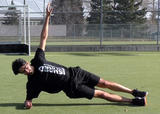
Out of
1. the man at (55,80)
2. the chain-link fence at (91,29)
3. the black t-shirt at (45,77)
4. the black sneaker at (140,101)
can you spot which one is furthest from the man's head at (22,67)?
the chain-link fence at (91,29)

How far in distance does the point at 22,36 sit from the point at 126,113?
17.5 m

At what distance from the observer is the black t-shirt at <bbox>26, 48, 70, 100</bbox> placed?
615 centimetres

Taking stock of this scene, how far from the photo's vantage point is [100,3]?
23.7m

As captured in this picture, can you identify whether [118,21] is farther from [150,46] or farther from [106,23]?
[150,46]

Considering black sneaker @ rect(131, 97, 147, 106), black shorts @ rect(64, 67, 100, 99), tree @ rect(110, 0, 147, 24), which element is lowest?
black sneaker @ rect(131, 97, 147, 106)

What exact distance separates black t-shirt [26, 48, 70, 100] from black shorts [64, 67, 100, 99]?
0.10 m

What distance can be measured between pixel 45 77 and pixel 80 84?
2.14 feet

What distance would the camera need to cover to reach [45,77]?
6141mm

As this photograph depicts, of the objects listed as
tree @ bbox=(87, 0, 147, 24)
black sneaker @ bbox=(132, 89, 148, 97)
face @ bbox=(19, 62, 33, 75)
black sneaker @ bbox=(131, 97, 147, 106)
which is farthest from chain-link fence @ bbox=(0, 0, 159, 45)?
face @ bbox=(19, 62, 33, 75)

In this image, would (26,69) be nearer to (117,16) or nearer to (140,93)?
(140,93)

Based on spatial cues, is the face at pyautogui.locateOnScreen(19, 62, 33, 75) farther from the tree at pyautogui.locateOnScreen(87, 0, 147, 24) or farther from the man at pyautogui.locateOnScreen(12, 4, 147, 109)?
the tree at pyautogui.locateOnScreen(87, 0, 147, 24)

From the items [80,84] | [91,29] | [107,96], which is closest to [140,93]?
[107,96]

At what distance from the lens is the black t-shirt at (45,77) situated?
6152 mm

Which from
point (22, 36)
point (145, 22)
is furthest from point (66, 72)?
point (145, 22)
